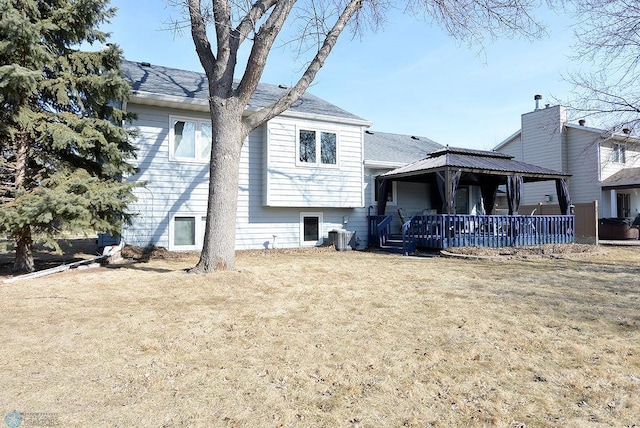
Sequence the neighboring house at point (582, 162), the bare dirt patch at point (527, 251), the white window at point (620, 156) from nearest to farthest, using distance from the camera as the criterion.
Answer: the bare dirt patch at point (527, 251)
the neighboring house at point (582, 162)
the white window at point (620, 156)

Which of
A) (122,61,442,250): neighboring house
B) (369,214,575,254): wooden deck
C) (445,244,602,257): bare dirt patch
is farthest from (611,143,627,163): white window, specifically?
(122,61,442,250): neighboring house

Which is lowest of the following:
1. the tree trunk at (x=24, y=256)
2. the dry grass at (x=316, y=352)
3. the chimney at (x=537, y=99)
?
the dry grass at (x=316, y=352)

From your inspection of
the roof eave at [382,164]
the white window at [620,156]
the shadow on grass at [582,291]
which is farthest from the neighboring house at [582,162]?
the shadow on grass at [582,291]

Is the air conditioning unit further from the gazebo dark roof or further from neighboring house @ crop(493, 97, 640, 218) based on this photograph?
neighboring house @ crop(493, 97, 640, 218)

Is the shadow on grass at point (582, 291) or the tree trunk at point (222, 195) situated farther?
the tree trunk at point (222, 195)

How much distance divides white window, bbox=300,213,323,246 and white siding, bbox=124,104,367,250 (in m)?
0.15

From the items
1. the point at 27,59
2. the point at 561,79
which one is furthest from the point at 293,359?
the point at 561,79

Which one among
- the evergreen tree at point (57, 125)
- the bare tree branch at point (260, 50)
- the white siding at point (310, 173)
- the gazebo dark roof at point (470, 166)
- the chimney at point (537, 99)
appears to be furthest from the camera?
the chimney at point (537, 99)

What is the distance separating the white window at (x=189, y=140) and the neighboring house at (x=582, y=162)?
15.8 metres

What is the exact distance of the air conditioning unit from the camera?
43.8ft

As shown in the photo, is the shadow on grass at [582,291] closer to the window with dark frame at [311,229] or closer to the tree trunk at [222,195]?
the tree trunk at [222,195]

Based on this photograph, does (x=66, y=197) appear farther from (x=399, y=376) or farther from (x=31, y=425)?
(x=399, y=376)

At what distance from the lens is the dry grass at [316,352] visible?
2.57 meters

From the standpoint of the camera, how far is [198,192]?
38.4 ft
